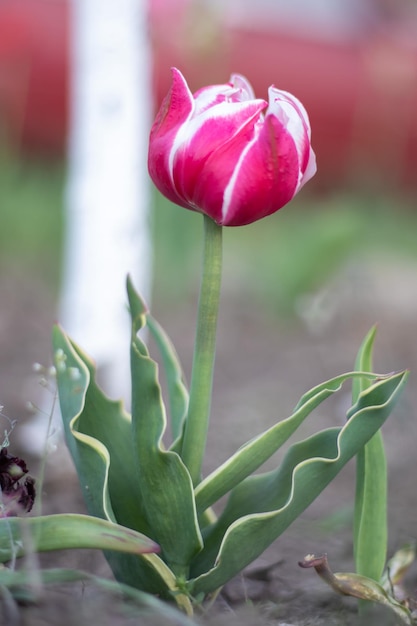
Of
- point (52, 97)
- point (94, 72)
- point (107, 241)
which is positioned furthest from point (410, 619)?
point (52, 97)

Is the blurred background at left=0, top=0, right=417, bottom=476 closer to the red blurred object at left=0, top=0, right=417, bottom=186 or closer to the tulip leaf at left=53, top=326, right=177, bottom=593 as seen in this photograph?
the red blurred object at left=0, top=0, right=417, bottom=186

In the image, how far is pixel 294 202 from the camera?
5.69 meters

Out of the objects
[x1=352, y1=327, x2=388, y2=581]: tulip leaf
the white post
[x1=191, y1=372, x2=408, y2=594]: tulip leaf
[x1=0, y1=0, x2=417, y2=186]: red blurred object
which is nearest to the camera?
[x1=191, y1=372, x2=408, y2=594]: tulip leaf

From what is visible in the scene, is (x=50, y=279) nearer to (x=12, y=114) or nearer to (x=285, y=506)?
(x=12, y=114)

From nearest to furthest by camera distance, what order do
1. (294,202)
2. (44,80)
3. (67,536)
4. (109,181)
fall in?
(67,536) < (109,181) < (44,80) < (294,202)

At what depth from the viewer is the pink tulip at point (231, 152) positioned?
1.04 m

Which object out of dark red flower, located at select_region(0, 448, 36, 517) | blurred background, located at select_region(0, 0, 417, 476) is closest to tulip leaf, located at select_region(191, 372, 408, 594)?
dark red flower, located at select_region(0, 448, 36, 517)

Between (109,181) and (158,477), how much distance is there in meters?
1.41

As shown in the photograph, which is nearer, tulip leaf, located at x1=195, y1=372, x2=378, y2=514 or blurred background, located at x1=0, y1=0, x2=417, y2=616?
tulip leaf, located at x1=195, y1=372, x2=378, y2=514

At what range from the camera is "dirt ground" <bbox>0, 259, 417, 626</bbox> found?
1264 millimetres

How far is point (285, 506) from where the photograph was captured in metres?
1.09

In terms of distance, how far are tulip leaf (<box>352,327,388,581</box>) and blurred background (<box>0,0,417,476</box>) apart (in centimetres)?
134

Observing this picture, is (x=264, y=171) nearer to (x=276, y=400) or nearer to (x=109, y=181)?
(x=109, y=181)

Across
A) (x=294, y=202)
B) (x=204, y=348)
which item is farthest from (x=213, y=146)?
(x=294, y=202)
